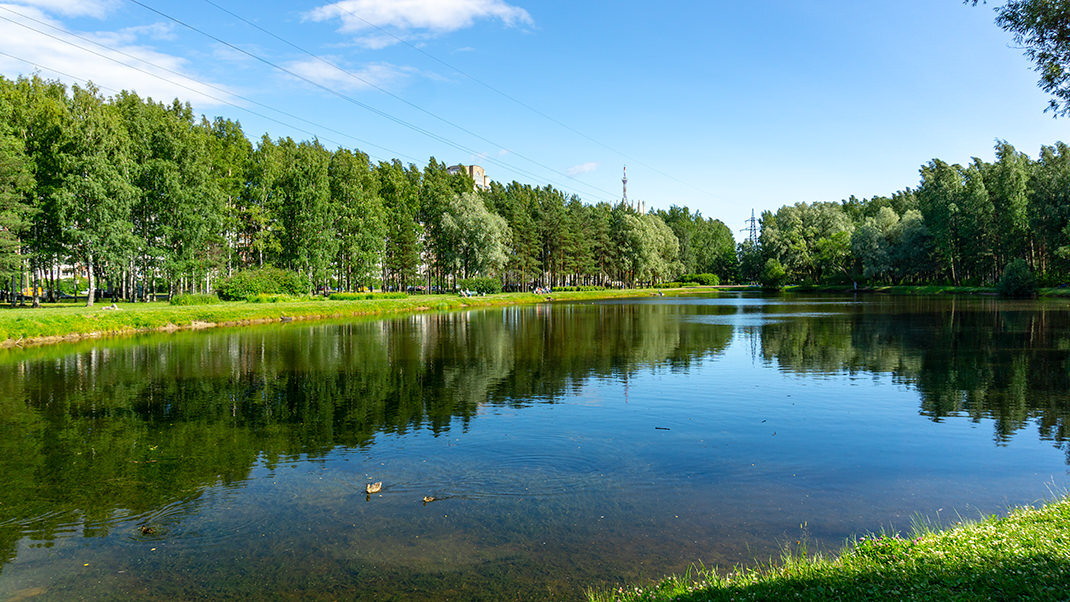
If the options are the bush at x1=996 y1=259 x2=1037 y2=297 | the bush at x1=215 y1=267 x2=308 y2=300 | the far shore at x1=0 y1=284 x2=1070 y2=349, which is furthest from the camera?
the bush at x1=996 y1=259 x2=1037 y2=297

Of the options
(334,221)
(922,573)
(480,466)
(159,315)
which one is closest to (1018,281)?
(334,221)

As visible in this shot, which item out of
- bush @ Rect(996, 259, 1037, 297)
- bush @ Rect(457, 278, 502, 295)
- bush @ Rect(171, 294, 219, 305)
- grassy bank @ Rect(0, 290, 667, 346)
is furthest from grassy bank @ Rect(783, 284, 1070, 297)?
A: bush @ Rect(171, 294, 219, 305)

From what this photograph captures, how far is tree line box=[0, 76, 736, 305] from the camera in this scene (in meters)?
49.9

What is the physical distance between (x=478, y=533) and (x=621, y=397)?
34.7ft

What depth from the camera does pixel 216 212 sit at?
206ft

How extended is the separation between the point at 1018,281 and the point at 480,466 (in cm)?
8272

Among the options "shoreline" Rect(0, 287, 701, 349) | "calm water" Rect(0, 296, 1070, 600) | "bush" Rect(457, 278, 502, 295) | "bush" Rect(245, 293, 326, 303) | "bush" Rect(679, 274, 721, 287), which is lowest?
"calm water" Rect(0, 296, 1070, 600)

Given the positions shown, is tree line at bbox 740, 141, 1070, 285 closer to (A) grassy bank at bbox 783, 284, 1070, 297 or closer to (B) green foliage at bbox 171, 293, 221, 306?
(A) grassy bank at bbox 783, 284, 1070, 297

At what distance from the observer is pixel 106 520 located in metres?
9.53

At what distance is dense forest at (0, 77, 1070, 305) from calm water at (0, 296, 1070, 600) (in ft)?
107

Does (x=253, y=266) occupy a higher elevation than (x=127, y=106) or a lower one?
lower

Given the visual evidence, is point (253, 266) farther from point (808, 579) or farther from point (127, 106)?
point (808, 579)

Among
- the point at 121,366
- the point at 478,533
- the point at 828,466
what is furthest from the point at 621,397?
the point at 121,366

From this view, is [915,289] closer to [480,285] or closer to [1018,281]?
[1018,281]
